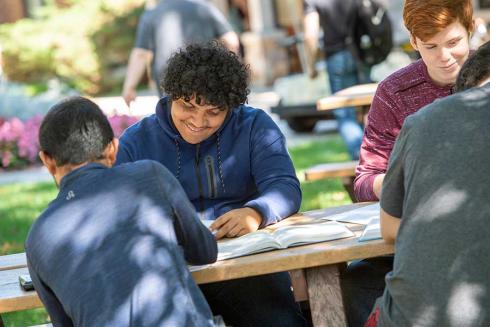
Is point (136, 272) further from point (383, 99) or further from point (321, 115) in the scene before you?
point (321, 115)

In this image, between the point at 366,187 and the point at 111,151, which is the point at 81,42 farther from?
the point at 111,151

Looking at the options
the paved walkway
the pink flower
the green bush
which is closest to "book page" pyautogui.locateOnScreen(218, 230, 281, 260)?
the paved walkway

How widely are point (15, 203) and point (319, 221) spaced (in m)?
6.32

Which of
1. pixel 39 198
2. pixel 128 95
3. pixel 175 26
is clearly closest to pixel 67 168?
pixel 128 95

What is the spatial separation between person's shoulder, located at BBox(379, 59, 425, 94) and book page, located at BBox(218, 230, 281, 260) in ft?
2.81

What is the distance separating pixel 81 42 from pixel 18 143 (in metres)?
8.56

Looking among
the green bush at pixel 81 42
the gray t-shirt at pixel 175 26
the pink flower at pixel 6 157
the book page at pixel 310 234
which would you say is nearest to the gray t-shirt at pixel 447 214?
the book page at pixel 310 234

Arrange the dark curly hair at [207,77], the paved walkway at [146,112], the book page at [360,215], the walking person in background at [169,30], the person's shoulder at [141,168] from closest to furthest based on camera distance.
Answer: the person's shoulder at [141,168], the book page at [360,215], the dark curly hair at [207,77], the walking person in background at [169,30], the paved walkway at [146,112]

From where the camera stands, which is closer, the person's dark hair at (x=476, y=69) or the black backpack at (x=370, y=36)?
the person's dark hair at (x=476, y=69)

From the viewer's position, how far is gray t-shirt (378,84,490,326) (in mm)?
2699

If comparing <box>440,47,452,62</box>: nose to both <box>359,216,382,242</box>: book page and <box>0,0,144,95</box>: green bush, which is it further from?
<box>0,0,144,95</box>: green bush

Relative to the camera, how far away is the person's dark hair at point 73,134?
9.80 feet

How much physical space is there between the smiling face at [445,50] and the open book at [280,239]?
765 millimetres

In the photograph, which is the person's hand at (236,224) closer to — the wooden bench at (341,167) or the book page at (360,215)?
the book page at (360,215)
